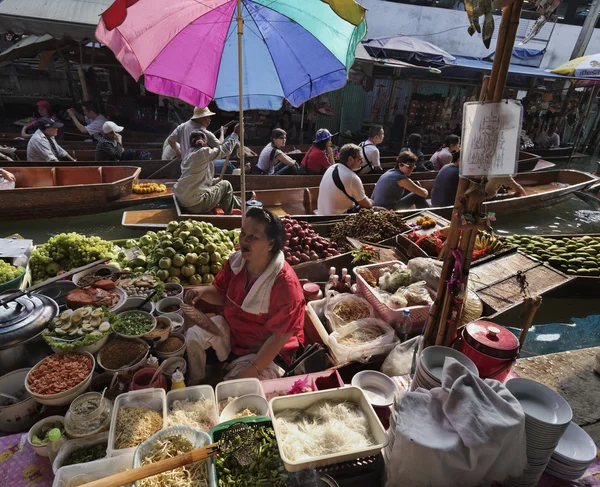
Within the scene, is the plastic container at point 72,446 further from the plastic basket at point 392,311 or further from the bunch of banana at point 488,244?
the bunch of banana at point 488,244

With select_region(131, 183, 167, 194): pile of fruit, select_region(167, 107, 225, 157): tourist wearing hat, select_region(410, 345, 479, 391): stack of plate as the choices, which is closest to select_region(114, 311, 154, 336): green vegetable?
select_region(410, 345, 479, 391): stack of plate

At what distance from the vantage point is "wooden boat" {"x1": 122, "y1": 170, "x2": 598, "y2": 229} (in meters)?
5.81

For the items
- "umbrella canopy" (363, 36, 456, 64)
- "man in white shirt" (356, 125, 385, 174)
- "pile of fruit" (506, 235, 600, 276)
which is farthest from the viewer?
"umbrella canopy" (363, 36, 456, 64)

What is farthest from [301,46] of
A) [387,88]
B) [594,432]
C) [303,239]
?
[387,88]

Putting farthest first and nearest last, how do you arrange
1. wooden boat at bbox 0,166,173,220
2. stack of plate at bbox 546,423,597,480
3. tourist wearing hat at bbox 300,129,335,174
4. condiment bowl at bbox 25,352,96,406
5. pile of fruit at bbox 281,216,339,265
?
tourist wearing hat at bbox 300,129,335,174 → wooden boat at bbox 0,166,173,220 → pile of fruit at bbox 281,216,339,265 → condiment bowl at bbox 25,352,96,406 → stack of plate at bbox 546,423,597,480

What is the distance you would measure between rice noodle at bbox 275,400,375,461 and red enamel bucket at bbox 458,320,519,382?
2.75 ft

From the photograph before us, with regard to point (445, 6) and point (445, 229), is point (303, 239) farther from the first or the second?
point (445, 6)

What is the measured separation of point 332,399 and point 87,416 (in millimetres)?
1546

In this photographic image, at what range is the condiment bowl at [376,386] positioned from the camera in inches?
101

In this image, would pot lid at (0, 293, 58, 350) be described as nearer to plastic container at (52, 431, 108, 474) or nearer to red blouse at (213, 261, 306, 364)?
plastic container at (52, 431, 108, 474)

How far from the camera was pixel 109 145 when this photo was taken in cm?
830

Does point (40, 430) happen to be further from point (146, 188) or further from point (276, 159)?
point (276, 159)

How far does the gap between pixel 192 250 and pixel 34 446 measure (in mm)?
2411

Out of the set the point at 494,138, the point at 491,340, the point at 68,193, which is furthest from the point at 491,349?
the point at 68,193
